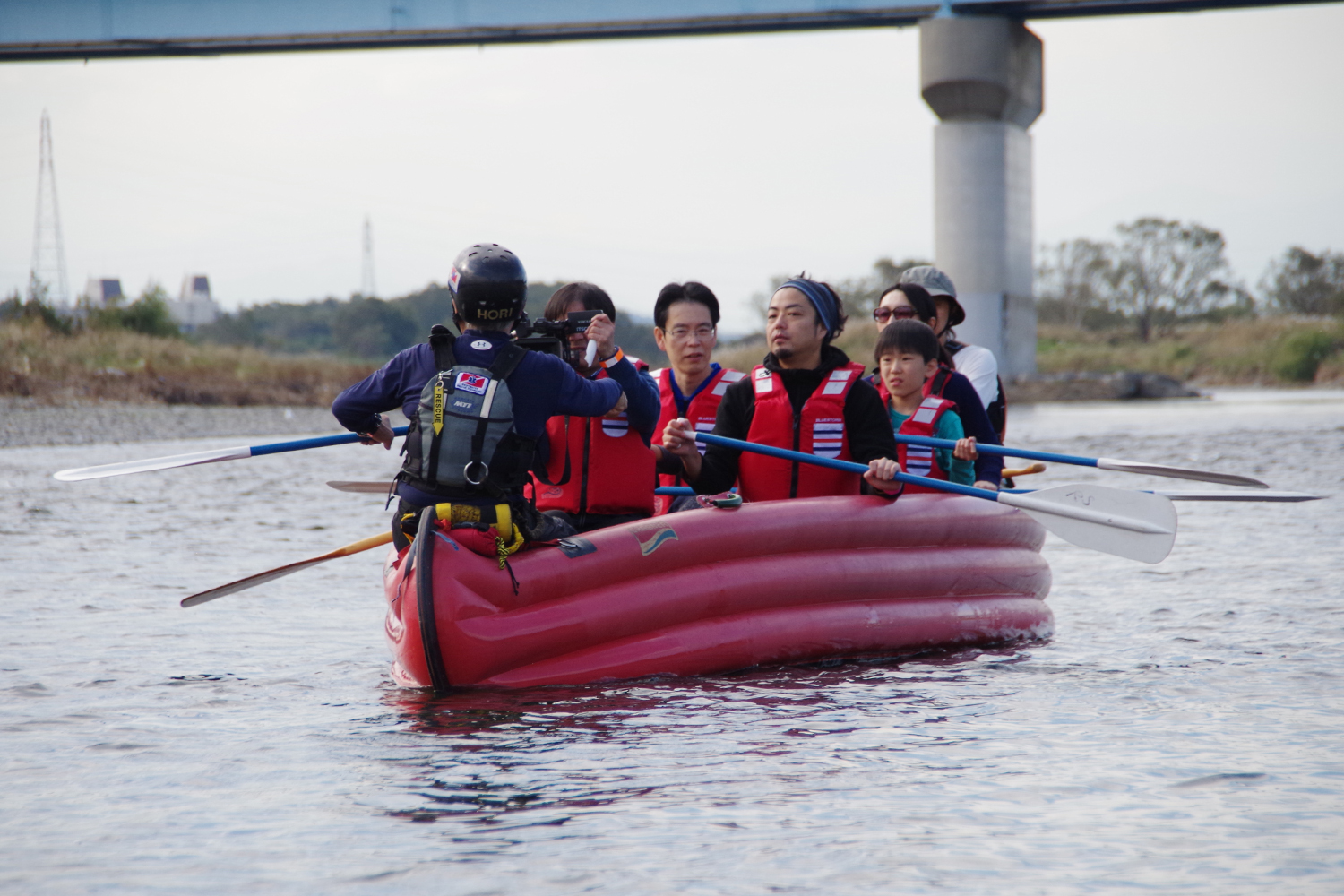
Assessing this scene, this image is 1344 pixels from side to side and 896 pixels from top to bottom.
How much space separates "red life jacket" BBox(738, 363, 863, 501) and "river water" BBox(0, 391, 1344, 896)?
0.78 m

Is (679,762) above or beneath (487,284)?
beneath

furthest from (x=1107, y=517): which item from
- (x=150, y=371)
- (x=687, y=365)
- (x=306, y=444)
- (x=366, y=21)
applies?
(x=150, y=371)

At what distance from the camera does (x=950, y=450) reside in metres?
5.41

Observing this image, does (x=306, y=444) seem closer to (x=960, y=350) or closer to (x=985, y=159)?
(x=960, y=350)

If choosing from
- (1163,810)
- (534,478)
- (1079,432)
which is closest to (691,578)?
(534,478)

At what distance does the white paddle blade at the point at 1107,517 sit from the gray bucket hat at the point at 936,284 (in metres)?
1.25

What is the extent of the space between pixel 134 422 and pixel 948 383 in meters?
15.7

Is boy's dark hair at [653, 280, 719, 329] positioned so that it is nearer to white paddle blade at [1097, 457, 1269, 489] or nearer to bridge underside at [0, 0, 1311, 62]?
white paddle blade at [1097, 457, 1269, 489]

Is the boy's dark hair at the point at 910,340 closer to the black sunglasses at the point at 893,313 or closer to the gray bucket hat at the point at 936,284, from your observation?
the black sunglasses at the point at 893,313

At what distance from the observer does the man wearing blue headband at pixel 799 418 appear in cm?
478

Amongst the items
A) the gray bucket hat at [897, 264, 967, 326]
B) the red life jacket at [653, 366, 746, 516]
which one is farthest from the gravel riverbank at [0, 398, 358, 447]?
the gray bucket hat at [897, 264, 967, 326]

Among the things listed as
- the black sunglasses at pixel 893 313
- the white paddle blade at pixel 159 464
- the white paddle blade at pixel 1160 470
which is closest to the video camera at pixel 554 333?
the white paddle blade at pixel 159 464

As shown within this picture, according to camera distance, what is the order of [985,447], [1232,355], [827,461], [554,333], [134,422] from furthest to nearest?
1. [1232,355]
2. [134,422]
3. [985,447]
4. [827,461]
5. [554,333]

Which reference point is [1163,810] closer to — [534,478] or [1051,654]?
[1051,654]
